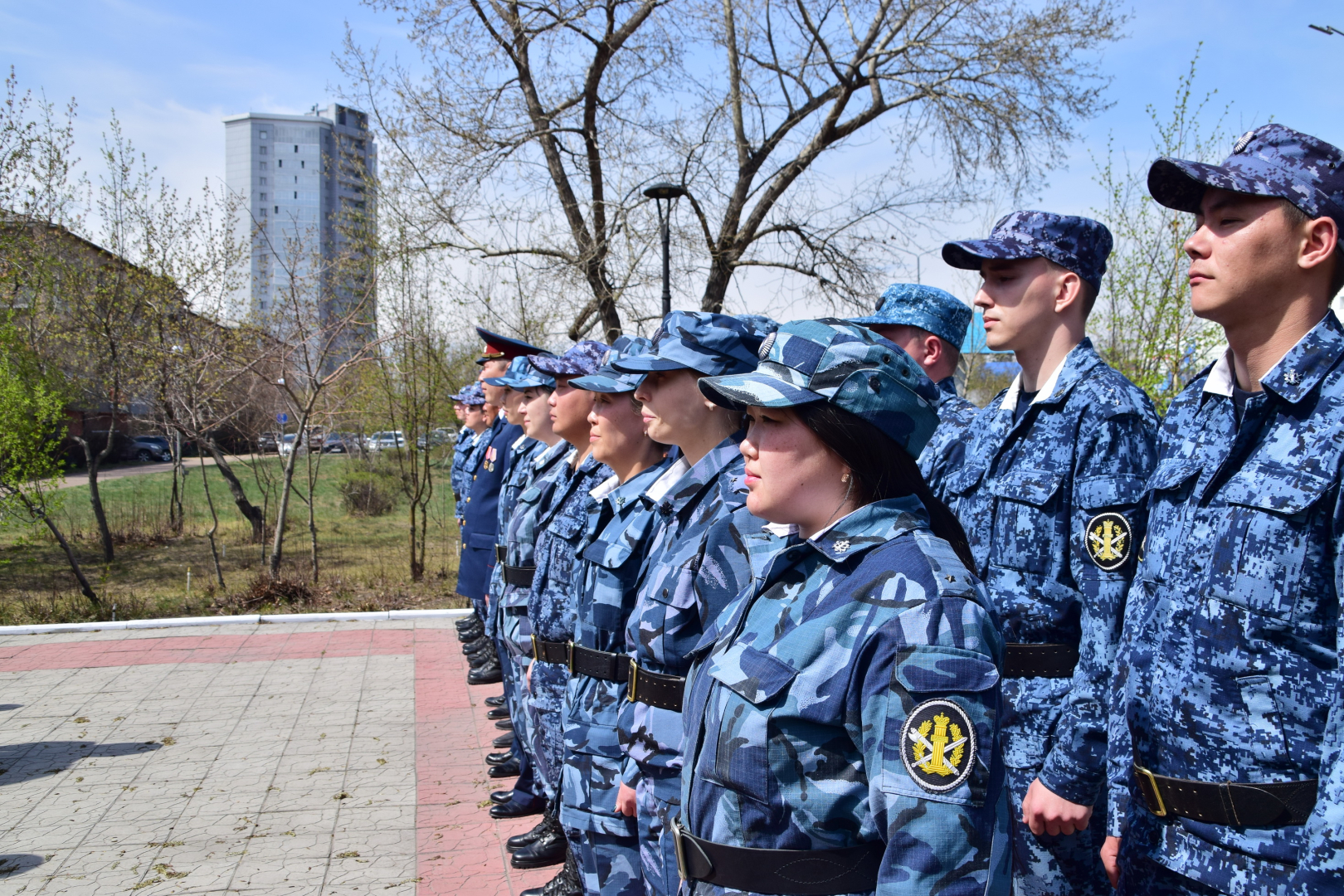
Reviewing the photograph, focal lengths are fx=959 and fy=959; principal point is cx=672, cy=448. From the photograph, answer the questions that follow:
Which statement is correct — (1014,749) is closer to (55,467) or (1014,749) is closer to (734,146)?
(55,467)

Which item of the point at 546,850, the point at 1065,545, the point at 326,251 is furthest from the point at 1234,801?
the point at 326,251

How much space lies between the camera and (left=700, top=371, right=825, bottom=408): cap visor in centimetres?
175

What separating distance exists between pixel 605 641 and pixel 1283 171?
Answer: 2.25 m

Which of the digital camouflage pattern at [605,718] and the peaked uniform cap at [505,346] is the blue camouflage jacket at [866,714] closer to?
the digital camouflage pattern at [605,718]

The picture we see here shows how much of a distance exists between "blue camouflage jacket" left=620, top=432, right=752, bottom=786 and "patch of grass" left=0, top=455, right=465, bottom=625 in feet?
28.0

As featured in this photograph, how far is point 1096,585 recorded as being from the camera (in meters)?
2.34

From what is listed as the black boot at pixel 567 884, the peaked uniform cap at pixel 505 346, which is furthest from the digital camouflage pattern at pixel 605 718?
the peaked uniform cap at pixel 505 346

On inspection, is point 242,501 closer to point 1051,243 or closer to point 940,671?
point 1051,243

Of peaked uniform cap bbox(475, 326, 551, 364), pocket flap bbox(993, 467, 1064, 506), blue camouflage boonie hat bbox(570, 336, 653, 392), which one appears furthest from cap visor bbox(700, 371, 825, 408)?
peaked uniform cap bbox(475, 326, 551, 364)

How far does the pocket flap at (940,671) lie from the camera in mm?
1468

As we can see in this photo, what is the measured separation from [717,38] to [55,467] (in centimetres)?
1009

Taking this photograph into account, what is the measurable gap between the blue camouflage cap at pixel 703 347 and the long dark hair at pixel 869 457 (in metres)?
1.22

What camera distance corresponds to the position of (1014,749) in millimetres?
2461

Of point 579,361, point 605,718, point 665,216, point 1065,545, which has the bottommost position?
point 605,718
